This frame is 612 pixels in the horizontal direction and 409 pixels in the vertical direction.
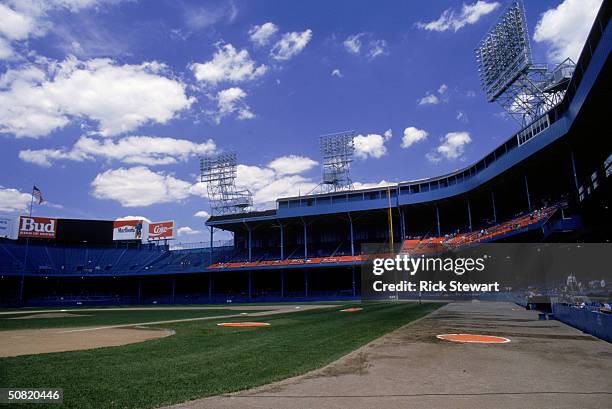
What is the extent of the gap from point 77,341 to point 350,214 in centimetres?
5064

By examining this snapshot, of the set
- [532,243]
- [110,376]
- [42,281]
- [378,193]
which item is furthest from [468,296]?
[42,281]

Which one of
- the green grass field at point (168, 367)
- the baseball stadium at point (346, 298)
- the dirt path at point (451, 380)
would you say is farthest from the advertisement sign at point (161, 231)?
the dirt path at point (451, 380)

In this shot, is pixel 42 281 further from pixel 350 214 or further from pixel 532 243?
pixel 532 243

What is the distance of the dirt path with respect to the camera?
597 centimetres

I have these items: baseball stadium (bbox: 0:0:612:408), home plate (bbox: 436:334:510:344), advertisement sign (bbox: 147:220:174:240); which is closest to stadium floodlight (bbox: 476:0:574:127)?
baseball stadium (bbox: 0:0:612:408)

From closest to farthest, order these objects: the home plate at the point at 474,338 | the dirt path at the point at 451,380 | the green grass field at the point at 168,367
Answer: the dirt path at the point at 451,380 → the green grass field at the point at 168,367 → the home plate at the point at 474,338

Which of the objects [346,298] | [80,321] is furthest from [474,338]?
[346,298]

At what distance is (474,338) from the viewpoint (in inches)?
522

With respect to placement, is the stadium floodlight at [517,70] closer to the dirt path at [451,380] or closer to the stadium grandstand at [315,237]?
the stadium grandstand at [315,237]

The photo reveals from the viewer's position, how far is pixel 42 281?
226ft

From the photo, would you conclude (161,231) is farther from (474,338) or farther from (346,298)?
(474,338)

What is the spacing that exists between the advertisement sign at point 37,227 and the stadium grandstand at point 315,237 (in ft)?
5.37

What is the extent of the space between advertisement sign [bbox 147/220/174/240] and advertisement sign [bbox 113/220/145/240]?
2717mm

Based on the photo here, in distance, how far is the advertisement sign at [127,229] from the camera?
76.6 meters
